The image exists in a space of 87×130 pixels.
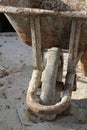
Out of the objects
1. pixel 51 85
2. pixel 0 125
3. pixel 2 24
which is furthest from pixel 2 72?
pixel 2 24

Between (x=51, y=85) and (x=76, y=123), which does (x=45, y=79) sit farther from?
(x=76, y=123)

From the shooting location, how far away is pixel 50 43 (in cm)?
282

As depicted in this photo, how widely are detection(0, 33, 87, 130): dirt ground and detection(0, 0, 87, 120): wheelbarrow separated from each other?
6.6 inches

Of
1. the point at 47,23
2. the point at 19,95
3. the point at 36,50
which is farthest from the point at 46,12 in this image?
the point at 19,95

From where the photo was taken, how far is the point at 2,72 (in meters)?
3.72

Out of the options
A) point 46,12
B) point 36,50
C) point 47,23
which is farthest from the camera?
point 36,50

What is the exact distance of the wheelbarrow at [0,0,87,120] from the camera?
7.88 ft

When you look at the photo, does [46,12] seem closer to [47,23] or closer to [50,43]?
[47,23]

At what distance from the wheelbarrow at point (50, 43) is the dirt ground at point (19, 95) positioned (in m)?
0.17

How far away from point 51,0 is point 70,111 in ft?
4.39

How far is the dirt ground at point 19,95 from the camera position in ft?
9.32

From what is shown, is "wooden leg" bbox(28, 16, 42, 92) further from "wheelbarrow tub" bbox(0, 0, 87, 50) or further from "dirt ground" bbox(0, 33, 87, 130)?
"dirt ground" bbox(0, 33, 87, 130)

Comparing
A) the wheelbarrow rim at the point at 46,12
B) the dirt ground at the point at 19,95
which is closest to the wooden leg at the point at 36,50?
the wheelbarrow rim at the point at 46,12

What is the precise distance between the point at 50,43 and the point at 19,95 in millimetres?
810
